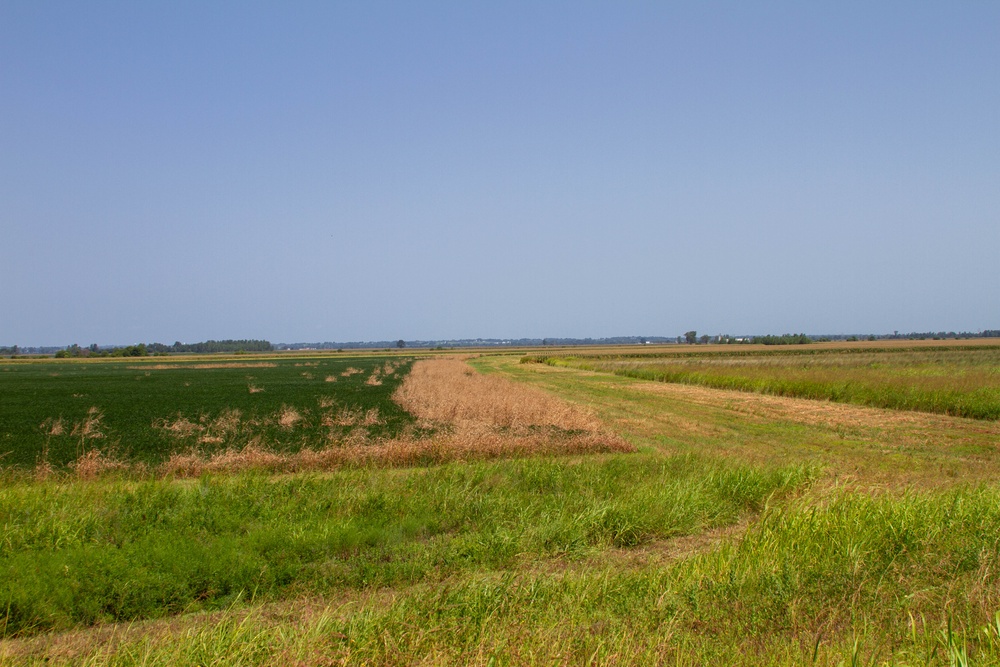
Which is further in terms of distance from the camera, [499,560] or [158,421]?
[158,421]

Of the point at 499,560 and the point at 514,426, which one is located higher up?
the point at 514,426

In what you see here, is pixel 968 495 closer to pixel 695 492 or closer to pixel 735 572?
pixel 695 492

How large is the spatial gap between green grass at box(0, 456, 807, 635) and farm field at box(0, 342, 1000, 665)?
0.14 feet

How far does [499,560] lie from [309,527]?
3049mm

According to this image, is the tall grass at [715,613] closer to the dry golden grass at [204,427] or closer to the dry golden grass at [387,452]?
the dry golden grass at [387,452]

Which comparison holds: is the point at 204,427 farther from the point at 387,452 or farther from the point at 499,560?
the point at 499,560

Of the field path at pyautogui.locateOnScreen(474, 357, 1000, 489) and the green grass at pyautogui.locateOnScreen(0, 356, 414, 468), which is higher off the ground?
the green grass at pyautogui.locateOnScreen(0, 356, 414, 468)

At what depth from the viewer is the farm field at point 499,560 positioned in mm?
4973

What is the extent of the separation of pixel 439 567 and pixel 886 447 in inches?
605

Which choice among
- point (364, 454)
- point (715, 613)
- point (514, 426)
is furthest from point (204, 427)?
point (715, 613)

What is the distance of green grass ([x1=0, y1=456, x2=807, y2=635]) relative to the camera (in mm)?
7066

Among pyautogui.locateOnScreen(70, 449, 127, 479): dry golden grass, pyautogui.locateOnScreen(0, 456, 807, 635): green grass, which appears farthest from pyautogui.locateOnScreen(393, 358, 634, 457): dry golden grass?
pyautogui.locateOnScreen(70, 449, 127, 479): dry golden grass

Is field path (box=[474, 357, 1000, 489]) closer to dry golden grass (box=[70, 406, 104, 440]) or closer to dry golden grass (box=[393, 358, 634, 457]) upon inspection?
dry golden grass (box=[393, 358, 634, 457])

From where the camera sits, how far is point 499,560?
807cm
